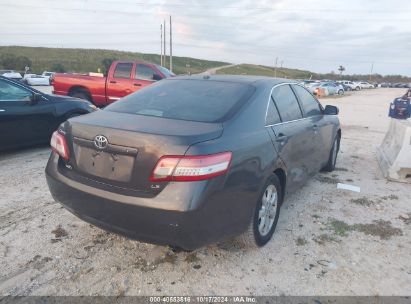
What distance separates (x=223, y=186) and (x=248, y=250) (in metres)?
→ 1.00

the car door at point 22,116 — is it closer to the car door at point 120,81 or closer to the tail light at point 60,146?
the tail light at point 60,146

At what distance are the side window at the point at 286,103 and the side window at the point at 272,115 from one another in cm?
11

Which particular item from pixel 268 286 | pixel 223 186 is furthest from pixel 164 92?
pixel 268 286

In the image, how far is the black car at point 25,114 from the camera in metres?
5.83

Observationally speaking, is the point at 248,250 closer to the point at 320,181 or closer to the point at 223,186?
the point at 223,186

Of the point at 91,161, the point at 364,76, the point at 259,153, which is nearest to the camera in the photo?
the point at 91,161

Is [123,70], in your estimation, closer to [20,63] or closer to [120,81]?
[120,81]

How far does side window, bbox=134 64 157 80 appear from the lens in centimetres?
1087

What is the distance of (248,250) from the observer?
3.23 m

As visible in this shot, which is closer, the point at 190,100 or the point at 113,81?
the point at 190,100

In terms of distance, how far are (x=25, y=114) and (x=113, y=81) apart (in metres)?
5.14

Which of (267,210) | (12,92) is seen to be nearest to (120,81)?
(12,92)

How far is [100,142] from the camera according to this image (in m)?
2.62

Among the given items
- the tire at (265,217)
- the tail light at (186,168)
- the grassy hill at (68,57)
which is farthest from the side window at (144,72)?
the grassy hill at (68,57)
